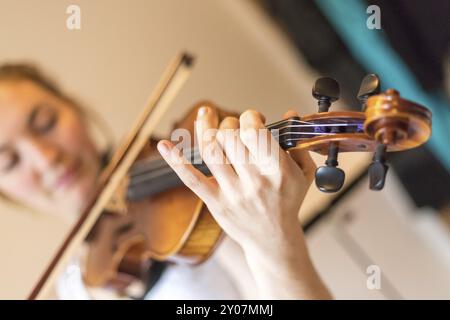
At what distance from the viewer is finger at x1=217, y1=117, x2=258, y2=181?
0.65m

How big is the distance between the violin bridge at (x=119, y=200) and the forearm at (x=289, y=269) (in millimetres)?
478

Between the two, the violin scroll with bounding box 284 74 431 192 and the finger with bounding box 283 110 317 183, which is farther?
the finger with bounding box 283 110 317 183

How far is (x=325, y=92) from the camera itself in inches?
26.8

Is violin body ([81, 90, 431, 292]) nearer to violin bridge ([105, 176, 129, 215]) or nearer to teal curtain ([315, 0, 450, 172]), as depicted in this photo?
violin bridge ([105, 176, 129, 215])

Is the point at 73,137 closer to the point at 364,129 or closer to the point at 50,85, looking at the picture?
the point at 50,85

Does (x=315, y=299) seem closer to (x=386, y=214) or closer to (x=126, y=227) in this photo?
(x=126, y=227)

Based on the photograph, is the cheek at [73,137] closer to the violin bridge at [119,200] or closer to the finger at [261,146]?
the violin bridge at [119,200]

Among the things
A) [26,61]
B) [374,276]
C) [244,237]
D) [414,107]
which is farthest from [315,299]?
[26,61]

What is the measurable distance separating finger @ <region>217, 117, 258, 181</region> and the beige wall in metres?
0.70

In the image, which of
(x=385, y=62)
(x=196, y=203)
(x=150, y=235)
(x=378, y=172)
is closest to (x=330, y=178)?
(x=378, y=172)

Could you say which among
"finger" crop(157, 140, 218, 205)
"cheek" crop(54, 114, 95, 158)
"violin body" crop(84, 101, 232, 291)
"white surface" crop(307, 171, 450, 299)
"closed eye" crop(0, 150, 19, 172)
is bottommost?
"white surface" crop(307, 171, 450, 299)

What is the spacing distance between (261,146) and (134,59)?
0.96 m

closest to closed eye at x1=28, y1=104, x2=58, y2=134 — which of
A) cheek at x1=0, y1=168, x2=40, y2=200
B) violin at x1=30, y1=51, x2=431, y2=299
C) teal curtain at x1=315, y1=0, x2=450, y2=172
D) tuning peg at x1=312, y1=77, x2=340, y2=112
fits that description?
cheek at x1=0, y1=168, x2=40, y2=200
